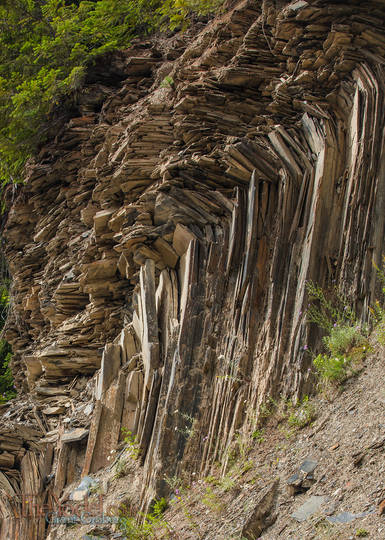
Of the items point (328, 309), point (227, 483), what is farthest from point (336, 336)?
point (227, 483)

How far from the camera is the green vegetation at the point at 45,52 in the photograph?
13141 mm

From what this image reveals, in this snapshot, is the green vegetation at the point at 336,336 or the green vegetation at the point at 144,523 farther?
the green vegetation at the point at 144,523

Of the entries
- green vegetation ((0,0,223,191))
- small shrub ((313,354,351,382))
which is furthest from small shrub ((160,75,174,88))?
small shrub ((313,354,351,382))

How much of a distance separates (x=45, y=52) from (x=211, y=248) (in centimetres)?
849

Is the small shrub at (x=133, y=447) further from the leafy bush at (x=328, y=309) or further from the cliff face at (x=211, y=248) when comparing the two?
the leafy bush at (x=328, y=309)

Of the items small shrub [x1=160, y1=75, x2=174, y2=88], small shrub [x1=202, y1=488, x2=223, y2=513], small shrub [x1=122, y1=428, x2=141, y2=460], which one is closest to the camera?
small shrub [x1=202, y1=488, x2=223, y2=513]

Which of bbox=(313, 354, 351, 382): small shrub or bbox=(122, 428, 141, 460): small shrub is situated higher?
bbox=(313, 354, 351, 382): small shrub

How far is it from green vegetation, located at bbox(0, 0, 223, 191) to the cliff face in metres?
2.57

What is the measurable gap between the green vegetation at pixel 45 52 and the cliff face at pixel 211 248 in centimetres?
257

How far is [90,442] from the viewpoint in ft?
27.3

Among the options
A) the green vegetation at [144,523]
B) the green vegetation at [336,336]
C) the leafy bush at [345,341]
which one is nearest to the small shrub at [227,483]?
the green vegetation at [144,523]

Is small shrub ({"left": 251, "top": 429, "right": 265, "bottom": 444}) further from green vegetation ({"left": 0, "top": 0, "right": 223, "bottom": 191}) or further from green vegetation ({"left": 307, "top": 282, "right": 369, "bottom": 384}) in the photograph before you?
green vegetation ({"left": 0, "top": 0, "right": 223, "bottom": 191})

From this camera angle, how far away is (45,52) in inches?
530

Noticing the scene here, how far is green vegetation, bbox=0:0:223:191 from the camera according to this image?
13.1m
